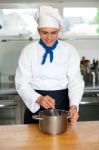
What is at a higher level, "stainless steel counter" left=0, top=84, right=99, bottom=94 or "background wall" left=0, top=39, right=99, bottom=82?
"background wall" left=0, top=39, right=99, bottom=82

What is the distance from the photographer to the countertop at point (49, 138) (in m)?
1.22

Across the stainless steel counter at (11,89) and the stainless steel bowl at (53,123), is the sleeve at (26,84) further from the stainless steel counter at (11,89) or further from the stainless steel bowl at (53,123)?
the stainless steel counter at (11,89)

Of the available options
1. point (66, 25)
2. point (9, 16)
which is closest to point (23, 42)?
point (9, 16)

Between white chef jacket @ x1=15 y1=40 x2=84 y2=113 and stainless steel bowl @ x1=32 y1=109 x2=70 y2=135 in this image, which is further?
white chef jacket @ x1=15 y1=40 x2=84 y2=113

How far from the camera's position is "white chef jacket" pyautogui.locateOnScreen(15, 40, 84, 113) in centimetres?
177

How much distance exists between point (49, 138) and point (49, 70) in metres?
0.59

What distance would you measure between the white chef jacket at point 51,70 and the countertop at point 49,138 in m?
0.31

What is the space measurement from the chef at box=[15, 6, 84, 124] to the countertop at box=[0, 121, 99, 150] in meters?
0.26

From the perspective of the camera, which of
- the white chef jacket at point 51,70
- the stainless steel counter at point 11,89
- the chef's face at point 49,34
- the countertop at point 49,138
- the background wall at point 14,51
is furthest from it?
the background wall at point 14,51

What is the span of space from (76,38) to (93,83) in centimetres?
48

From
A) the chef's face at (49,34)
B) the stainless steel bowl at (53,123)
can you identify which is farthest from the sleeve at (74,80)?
the stainless steel bowl at (53,123)

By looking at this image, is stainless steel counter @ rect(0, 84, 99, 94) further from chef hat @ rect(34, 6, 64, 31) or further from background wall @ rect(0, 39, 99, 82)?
chef hat @ rect(34, 6, 64, 31)

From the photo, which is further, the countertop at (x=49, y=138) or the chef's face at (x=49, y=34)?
the chef's face at (x=49, y=34)

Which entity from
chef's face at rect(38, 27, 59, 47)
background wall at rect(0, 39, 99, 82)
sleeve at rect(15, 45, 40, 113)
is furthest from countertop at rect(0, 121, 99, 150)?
background wall at rect(0, 39, 99, 82)
